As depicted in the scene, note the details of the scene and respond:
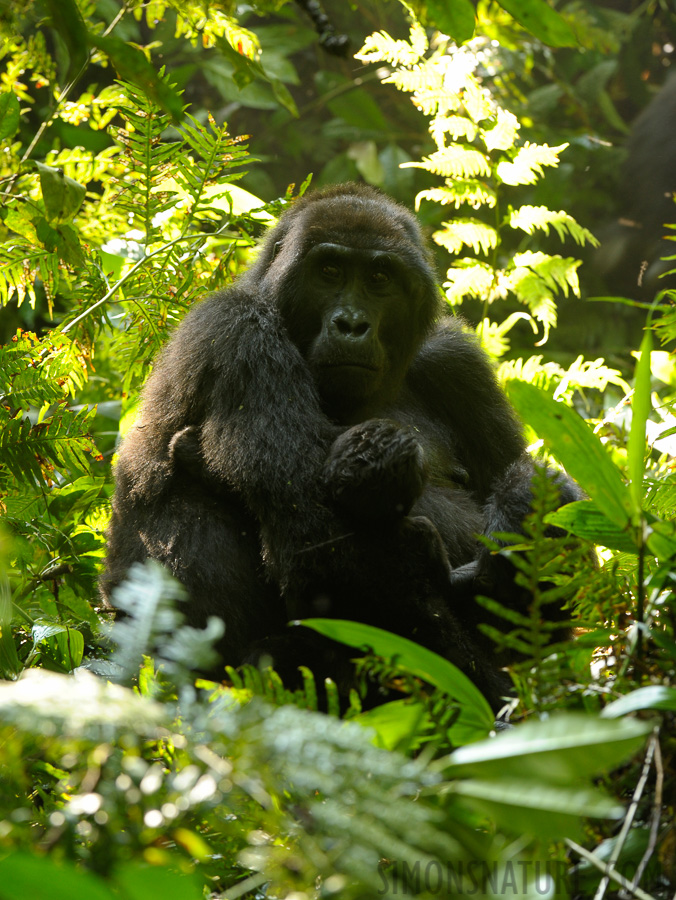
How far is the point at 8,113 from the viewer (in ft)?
7.73

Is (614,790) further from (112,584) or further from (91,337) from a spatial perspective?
(91,337)

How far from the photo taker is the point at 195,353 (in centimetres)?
253

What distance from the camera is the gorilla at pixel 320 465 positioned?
2.25 metres

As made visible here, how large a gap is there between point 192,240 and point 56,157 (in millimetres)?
819

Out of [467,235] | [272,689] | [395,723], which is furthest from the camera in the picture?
[467,235]

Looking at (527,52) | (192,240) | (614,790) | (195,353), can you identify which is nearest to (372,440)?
(195,353)

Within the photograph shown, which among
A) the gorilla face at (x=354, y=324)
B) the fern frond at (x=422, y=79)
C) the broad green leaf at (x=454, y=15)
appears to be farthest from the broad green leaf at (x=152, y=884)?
the fern frond at (x=422, y=79)

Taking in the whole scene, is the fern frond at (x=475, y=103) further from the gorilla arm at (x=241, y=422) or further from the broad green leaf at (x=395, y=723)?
the broad green leaf at (x=395, y=723)

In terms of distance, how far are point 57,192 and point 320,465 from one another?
36.9 inches

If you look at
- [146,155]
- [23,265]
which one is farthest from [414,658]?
[146,155]

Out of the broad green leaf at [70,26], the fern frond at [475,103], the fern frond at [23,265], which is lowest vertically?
the fern frond at [23,265]

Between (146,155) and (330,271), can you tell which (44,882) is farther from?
(146,155)

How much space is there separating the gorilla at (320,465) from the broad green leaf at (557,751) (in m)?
1.33

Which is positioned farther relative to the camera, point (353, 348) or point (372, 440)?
point (353, 348)
